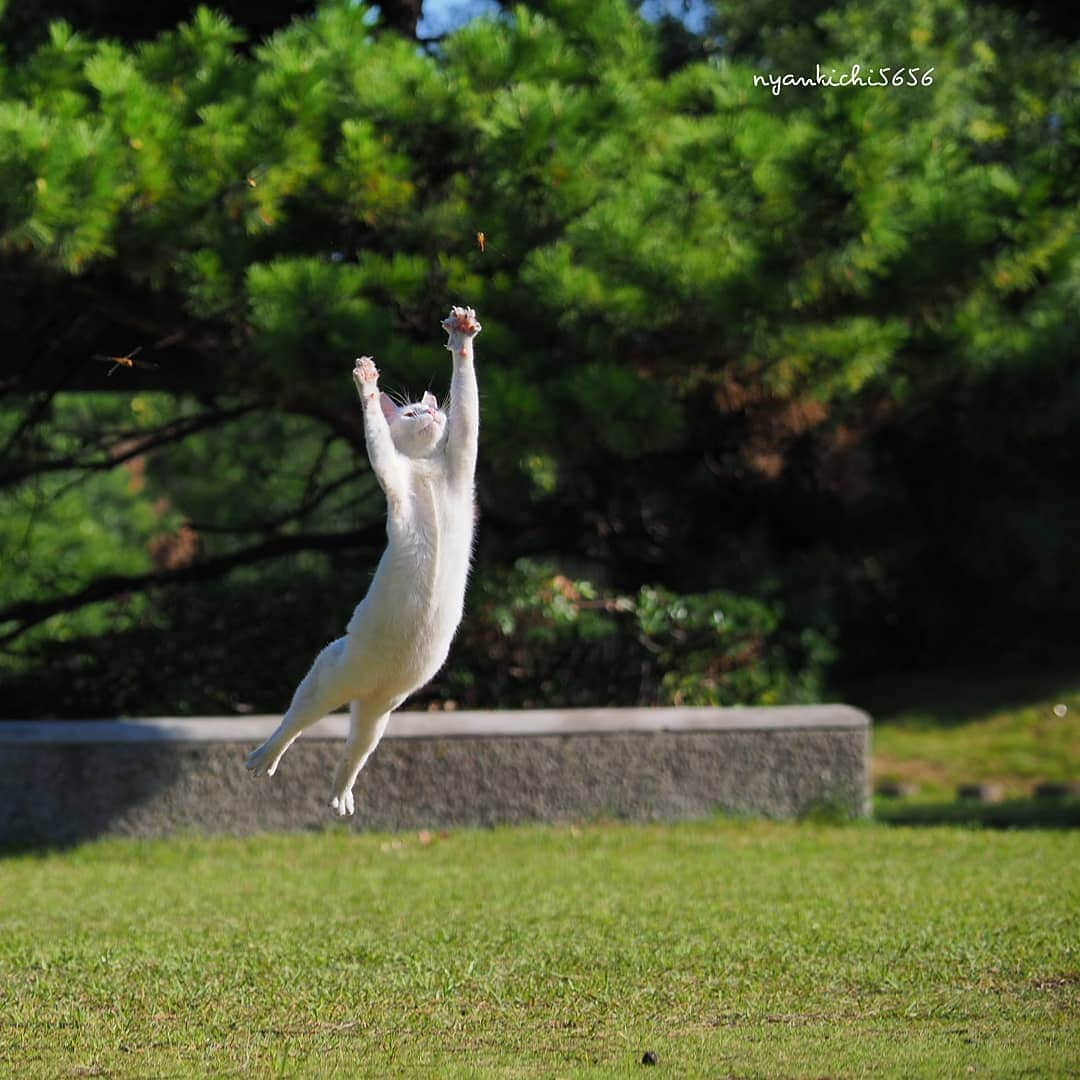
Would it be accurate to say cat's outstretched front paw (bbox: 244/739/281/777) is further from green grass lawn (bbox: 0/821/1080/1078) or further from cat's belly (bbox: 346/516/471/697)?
green grass lawn (bbox: 0/821/1080/1078)

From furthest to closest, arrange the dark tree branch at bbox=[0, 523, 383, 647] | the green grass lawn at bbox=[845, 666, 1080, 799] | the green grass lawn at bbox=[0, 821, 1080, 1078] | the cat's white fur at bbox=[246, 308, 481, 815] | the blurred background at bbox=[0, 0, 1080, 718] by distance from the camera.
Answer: the green grass lawn at bbox=[845, 666, 1080, 799], the dark tree branch at bbox=[0, 523, 383, 647], the blurred background at bbox=[0, 0, 1080, 718], the green grass lawn at bbox=[0, 821, 1080, 1078], the cat's white fur at bbox=[246, 308, 481, 815]

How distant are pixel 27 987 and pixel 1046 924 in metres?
4.54

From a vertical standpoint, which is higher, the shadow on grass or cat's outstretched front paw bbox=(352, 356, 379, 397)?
cat's outstretched front paw bbox=(352, 356, 379, 397)

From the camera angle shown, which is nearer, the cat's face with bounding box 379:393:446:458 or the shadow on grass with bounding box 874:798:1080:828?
the cat's face with bounding box 379:393:446:458

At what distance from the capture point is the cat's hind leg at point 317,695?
193 inches

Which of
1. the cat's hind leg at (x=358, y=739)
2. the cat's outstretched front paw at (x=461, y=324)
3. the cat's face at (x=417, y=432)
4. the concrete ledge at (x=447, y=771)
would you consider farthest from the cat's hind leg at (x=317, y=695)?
the concrete ledge at (x=447, y=771)

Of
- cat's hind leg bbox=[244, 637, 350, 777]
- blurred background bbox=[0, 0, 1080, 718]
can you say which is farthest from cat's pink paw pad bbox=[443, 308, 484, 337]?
blurred background bbox=[0, 0, 1080, 718]

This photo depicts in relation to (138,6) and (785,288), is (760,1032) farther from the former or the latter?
(138,6)

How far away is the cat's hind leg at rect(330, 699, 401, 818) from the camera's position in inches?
204

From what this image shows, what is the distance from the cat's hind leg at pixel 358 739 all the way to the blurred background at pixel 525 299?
385cm

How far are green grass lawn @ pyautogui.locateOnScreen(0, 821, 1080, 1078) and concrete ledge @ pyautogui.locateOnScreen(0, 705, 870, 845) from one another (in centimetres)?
24

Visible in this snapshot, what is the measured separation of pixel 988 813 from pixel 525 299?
571 cm

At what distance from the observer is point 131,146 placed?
920 centimetres

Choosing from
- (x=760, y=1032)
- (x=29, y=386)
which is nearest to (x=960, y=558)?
(x=29, y=386)
